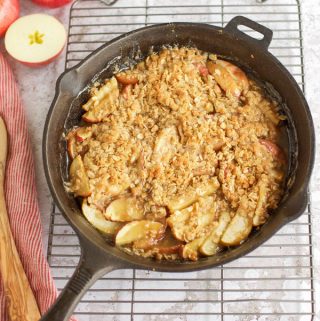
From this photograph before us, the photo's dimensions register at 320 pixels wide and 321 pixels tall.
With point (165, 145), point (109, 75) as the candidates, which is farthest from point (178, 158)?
point (109, 75)

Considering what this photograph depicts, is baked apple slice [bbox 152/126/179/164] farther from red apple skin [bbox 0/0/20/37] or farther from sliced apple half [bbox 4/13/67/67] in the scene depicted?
red apple skin [bbox 0/0/20/37]

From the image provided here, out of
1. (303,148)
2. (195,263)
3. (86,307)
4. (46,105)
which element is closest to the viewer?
(195,263)

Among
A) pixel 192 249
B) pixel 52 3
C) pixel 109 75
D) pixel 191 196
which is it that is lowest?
pixel 192 249

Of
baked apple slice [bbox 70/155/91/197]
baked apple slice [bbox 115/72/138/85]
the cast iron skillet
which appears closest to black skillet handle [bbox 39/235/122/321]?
the cast iron skillet

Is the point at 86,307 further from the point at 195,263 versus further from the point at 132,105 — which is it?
the point at 132,105

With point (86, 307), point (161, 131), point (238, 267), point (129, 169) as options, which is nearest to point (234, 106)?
point (161, 131)

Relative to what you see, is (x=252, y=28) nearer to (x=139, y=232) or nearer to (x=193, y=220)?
(x=193, y=220)
